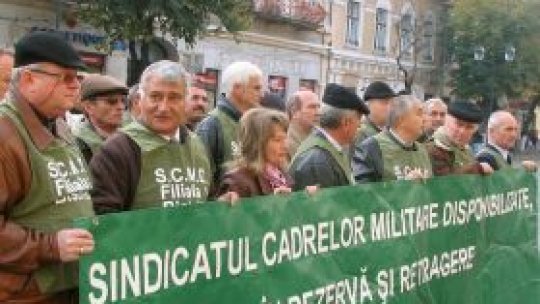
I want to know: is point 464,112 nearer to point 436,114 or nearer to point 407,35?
point 436,114

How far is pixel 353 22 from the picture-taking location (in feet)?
105

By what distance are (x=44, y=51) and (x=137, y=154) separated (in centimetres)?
74

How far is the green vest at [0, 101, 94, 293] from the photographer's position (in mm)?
3150

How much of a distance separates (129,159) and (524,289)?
11.7 feet

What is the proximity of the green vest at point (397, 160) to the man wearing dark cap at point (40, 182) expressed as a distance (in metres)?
2.63

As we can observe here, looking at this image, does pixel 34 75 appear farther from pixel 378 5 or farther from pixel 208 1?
pixel 378 5

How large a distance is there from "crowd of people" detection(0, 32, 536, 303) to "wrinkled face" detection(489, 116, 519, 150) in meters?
0.50

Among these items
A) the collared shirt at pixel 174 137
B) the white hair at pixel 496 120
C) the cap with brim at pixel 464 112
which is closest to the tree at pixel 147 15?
the white hair at pixel 496 120

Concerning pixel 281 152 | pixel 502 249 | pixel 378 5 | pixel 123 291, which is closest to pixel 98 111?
pixel 281 152

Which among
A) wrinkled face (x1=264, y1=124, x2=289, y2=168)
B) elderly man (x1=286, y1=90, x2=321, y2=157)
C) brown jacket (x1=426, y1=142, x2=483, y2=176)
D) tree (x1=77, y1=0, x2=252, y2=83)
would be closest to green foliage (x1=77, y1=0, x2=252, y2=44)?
tree (x1=77, y1=0, x2=252, y2=83)

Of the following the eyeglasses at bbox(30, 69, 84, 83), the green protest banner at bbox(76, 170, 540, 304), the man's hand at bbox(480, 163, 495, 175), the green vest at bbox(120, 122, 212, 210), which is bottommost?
the green protest banner at bbox(76, 170, 540, 304)

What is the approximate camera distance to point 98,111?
5.14 metres

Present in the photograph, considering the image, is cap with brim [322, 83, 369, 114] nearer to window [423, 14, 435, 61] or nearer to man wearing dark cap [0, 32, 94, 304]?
man wearing dark cap [0, 32, 94, 304]

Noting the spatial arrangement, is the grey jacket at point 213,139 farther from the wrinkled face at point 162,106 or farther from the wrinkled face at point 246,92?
the wrinkled face at point 162,106
